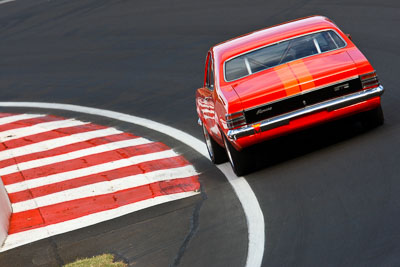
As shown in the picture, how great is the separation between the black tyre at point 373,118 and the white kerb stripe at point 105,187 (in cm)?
235

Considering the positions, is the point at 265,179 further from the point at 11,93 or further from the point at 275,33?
the point at 11,93

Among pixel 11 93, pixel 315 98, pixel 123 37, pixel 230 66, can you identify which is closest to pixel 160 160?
pixel 230 66

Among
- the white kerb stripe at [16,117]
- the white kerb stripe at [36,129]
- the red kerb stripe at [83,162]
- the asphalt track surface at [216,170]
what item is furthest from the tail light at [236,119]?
the white kerb stripe at [16,117]

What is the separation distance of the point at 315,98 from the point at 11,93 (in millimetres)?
10843

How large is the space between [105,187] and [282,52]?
2.95 metres

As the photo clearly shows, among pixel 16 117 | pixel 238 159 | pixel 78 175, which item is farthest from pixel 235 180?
pixel 16 117

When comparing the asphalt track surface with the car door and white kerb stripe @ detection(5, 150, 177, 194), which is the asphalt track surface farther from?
the car door

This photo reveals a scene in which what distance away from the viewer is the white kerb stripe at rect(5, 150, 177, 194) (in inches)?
456

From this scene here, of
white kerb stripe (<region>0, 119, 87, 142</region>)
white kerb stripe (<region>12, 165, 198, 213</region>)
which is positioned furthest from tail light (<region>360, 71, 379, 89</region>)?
white kerb stripe (<region>0, 119, 87, 142</region>)

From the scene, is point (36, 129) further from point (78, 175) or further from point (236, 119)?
point (236, 119)

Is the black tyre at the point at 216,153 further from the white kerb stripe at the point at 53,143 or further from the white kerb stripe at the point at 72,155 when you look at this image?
the white kerb stripe at the point at 53,143

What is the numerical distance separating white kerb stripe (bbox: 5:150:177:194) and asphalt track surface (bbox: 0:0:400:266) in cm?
42

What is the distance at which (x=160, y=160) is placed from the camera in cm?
1198

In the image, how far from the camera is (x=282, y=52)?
396 inches
